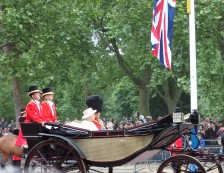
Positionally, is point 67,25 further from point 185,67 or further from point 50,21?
point 185,67

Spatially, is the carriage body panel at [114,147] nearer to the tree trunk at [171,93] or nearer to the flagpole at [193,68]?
the flagpole at [193,68]

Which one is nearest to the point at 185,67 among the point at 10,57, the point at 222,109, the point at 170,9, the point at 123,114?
the point at 222,109

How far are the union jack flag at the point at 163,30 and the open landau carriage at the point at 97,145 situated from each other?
462 cm

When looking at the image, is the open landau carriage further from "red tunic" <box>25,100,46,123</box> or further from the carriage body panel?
"red tunic" <box>25,100,46,123</box>

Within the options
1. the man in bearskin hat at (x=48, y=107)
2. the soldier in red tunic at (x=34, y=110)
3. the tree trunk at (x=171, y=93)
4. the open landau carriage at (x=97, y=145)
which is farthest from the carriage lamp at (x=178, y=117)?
the tree trunk at (x=171, y=93)

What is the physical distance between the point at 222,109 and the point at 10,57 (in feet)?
39.5

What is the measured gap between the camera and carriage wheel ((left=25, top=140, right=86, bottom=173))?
33.7 ft

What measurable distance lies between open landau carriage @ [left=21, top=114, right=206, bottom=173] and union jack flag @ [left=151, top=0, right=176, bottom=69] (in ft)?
15.2

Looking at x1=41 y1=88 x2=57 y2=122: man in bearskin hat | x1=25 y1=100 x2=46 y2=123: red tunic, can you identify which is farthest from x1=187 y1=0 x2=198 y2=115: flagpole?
x1=25 y1=100 x2=46 y2=123: red tunic

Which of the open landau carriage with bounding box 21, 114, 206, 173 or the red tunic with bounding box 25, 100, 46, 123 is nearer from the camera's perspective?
the open landau carriage with bounding box 21, 114, 206, 173

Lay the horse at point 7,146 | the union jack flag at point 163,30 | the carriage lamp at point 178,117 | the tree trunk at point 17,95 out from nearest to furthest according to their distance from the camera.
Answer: the carriage lamp at point 178,117 → the union jack flag at point 163,30 → the horse at point 7,146 → the tree trunk at point 17,95

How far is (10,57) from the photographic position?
21.5 metres

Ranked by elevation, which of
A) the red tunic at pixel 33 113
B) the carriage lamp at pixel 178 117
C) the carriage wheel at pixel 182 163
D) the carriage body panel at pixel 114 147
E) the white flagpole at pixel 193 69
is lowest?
the carriage wheel at pixel 182 163

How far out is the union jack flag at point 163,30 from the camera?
14.7 metres
